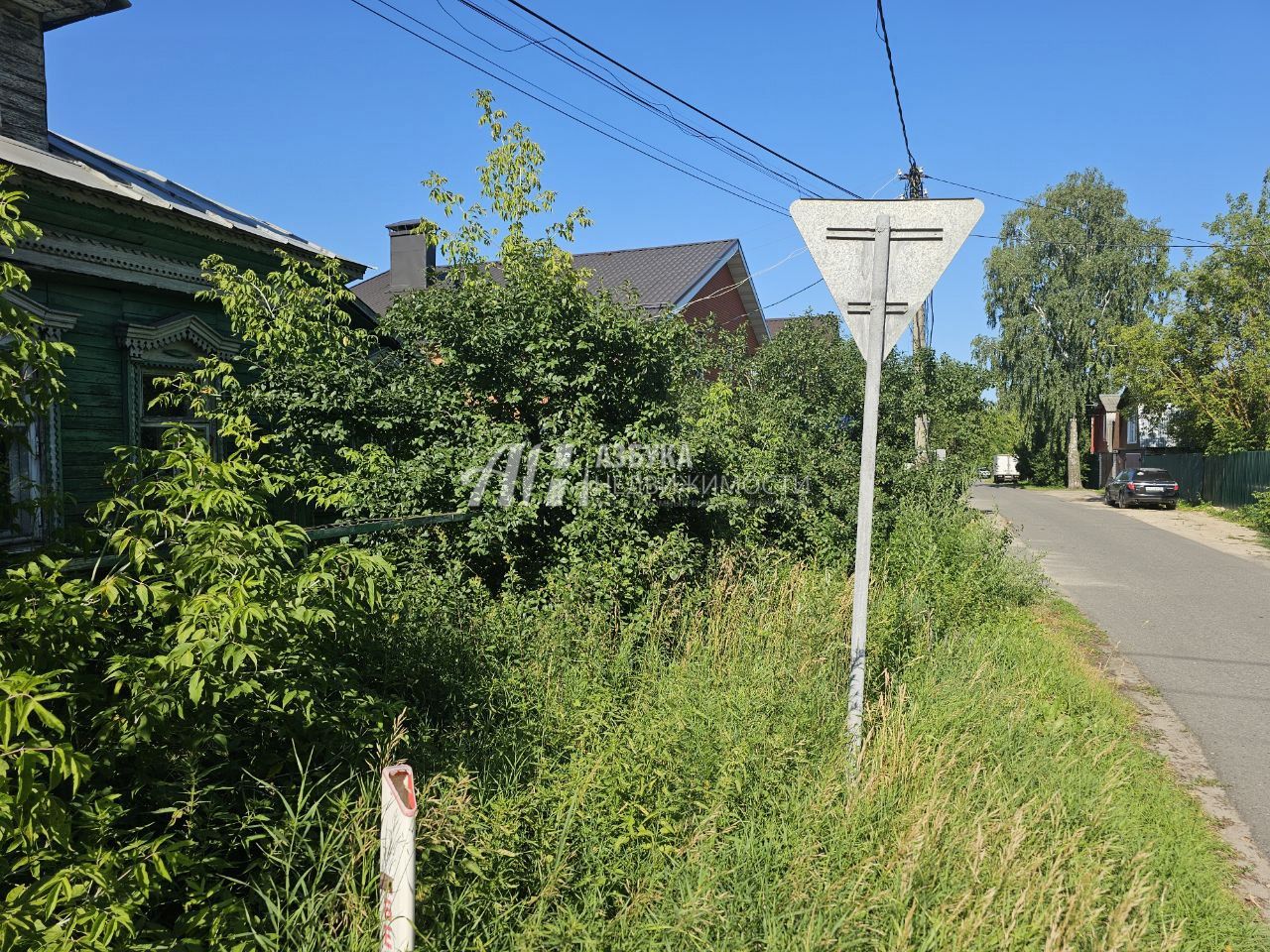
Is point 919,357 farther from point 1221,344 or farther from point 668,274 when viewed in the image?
point 1221,344

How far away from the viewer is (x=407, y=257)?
19.2 metres

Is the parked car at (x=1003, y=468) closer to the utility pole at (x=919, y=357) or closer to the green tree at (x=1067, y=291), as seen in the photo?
the green tree at (x=1067, y=291)

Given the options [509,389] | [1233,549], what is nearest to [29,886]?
[509,389]

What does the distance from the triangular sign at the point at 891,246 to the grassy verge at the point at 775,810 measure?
6.45ft

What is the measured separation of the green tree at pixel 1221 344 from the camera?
23984 mm

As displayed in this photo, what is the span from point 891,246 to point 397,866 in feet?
11.2

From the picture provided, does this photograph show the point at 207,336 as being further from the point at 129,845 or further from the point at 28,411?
the point at 129,845

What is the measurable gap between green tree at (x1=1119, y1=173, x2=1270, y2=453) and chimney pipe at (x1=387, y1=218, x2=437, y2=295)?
2343 centimetres

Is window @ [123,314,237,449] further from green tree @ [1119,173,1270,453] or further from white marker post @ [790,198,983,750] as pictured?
green tree @ [1119,173,1270,453]

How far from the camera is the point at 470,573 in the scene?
19.9ft

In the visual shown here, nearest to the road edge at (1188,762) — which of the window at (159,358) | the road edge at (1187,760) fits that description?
the road edge at (1187,760)

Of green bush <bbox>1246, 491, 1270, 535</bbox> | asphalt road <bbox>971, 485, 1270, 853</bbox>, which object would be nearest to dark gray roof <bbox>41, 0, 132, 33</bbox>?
asphalt road <bbox>971, 485, 1270, 853</bbox>

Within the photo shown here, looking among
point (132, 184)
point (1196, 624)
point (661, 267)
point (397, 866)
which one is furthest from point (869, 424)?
point (661, 267)

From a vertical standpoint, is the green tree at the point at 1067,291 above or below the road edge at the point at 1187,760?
above
